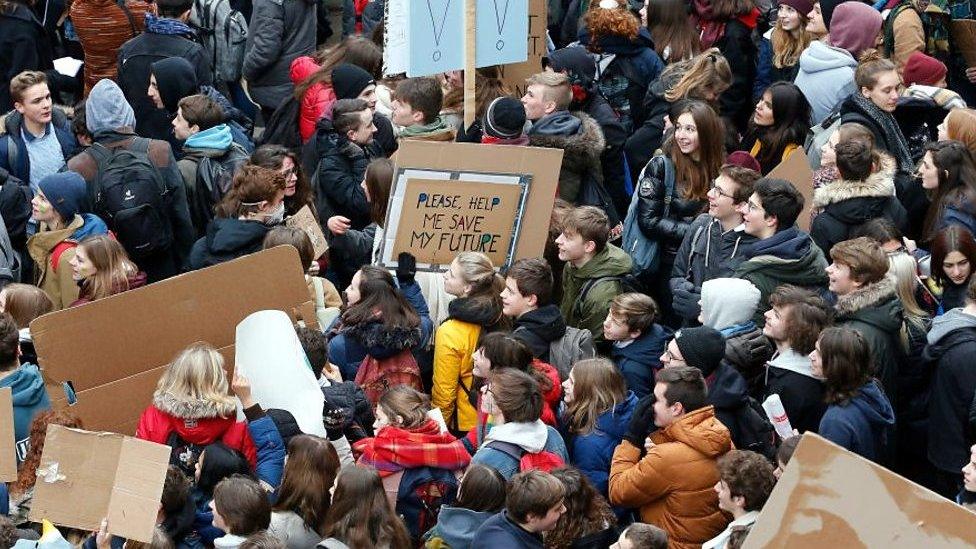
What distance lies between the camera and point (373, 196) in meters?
8.65

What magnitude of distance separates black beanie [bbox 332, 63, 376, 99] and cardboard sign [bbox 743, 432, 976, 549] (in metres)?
6.27

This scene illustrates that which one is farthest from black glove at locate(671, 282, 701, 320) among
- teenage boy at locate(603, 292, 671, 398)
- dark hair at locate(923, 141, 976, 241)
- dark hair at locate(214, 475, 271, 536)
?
dark hair at locate(214, 475, 271, 536)

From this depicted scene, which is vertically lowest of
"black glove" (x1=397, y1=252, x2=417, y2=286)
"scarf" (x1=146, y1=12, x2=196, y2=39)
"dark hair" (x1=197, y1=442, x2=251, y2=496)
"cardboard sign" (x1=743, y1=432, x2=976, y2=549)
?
"dark hair" (x1=197, y1=442, x2=251, y2=496)

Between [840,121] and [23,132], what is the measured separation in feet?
16.2

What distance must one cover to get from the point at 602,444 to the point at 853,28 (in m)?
4.97

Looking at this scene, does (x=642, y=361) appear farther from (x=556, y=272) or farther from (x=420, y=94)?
(x=420, y=94)

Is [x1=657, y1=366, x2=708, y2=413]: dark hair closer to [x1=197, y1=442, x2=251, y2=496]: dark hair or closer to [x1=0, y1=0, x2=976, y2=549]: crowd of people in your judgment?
[x1=0, y1=0, x2=976, y2=549]: crowd of people

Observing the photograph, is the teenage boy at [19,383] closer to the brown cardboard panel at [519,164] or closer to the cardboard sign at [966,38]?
the brown cardboard panel at [519,164]

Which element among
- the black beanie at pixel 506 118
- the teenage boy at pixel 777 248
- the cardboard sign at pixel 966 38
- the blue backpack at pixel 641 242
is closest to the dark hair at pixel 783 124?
the blue backpack at pixel 641 242

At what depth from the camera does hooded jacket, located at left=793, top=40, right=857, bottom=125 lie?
10.4 meters

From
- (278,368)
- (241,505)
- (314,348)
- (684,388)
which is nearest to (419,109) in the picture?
(314,348)

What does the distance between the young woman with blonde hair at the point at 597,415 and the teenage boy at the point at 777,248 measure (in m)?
1.17

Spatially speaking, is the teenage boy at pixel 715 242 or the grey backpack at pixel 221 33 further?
the grey backpack at pixel 221 33

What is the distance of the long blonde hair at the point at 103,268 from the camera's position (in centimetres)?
784
